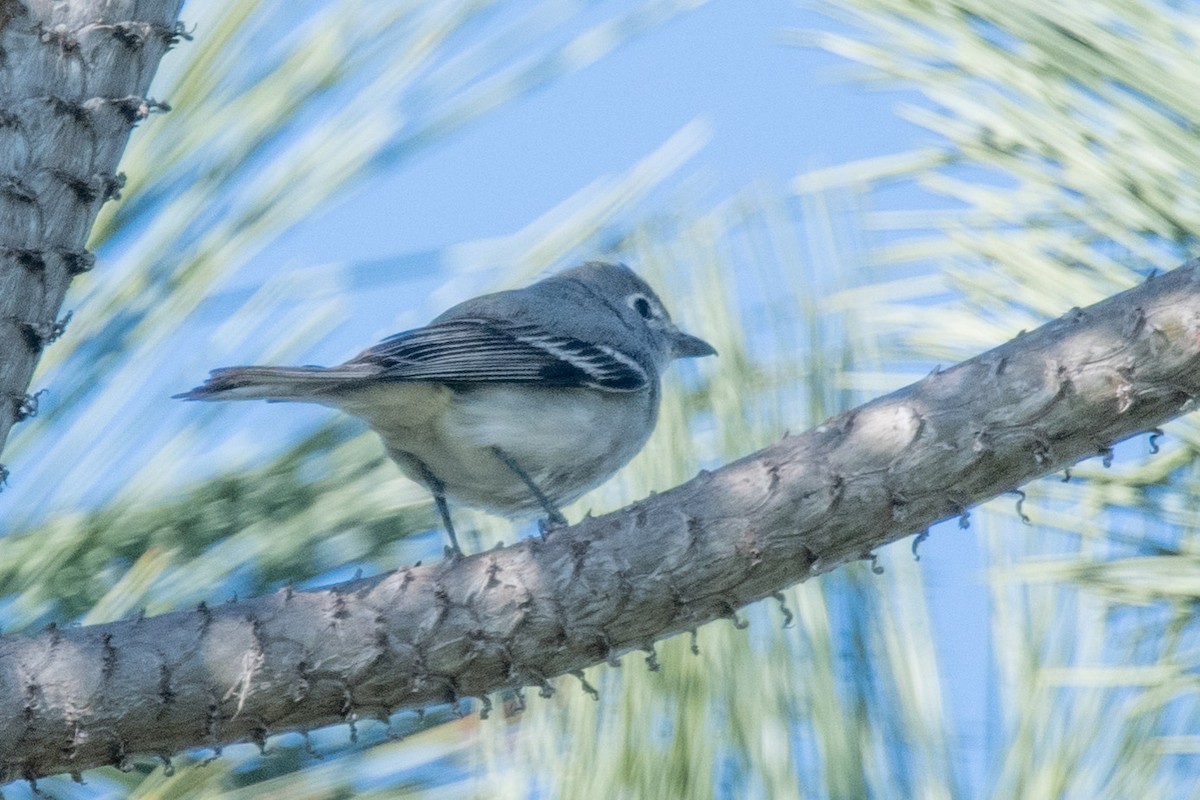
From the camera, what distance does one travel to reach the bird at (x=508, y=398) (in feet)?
8.81

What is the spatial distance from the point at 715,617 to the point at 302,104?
1.05 m

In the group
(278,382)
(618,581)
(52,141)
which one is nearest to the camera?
(618,581)

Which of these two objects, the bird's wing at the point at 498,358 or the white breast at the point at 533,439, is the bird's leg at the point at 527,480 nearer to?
the white breast at the point at 533,439

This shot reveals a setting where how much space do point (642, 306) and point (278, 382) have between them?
1641mm

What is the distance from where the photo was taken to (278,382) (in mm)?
2209

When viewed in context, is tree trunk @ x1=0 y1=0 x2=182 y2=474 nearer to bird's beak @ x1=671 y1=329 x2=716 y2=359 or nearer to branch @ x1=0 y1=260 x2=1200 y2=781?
branch @ x1=0 y1=260 x2=1200 y2=781

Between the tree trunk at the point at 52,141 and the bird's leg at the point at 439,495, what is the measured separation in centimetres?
68

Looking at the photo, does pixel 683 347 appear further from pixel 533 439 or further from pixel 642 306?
pixel 533 439

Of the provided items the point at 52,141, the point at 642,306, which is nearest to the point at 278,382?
the point at 52,141

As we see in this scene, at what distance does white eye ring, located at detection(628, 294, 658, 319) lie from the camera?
3672 millimetres

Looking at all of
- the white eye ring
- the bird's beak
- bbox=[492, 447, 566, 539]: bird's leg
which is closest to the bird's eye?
the white eye ring

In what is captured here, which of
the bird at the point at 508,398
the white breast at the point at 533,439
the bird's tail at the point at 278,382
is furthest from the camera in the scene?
the white breast at the point at 533,439

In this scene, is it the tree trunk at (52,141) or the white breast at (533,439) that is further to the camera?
the white breast at (533,439)

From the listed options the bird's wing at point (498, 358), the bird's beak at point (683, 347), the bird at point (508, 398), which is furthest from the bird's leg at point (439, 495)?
the bird's beak at point (683, 347)
